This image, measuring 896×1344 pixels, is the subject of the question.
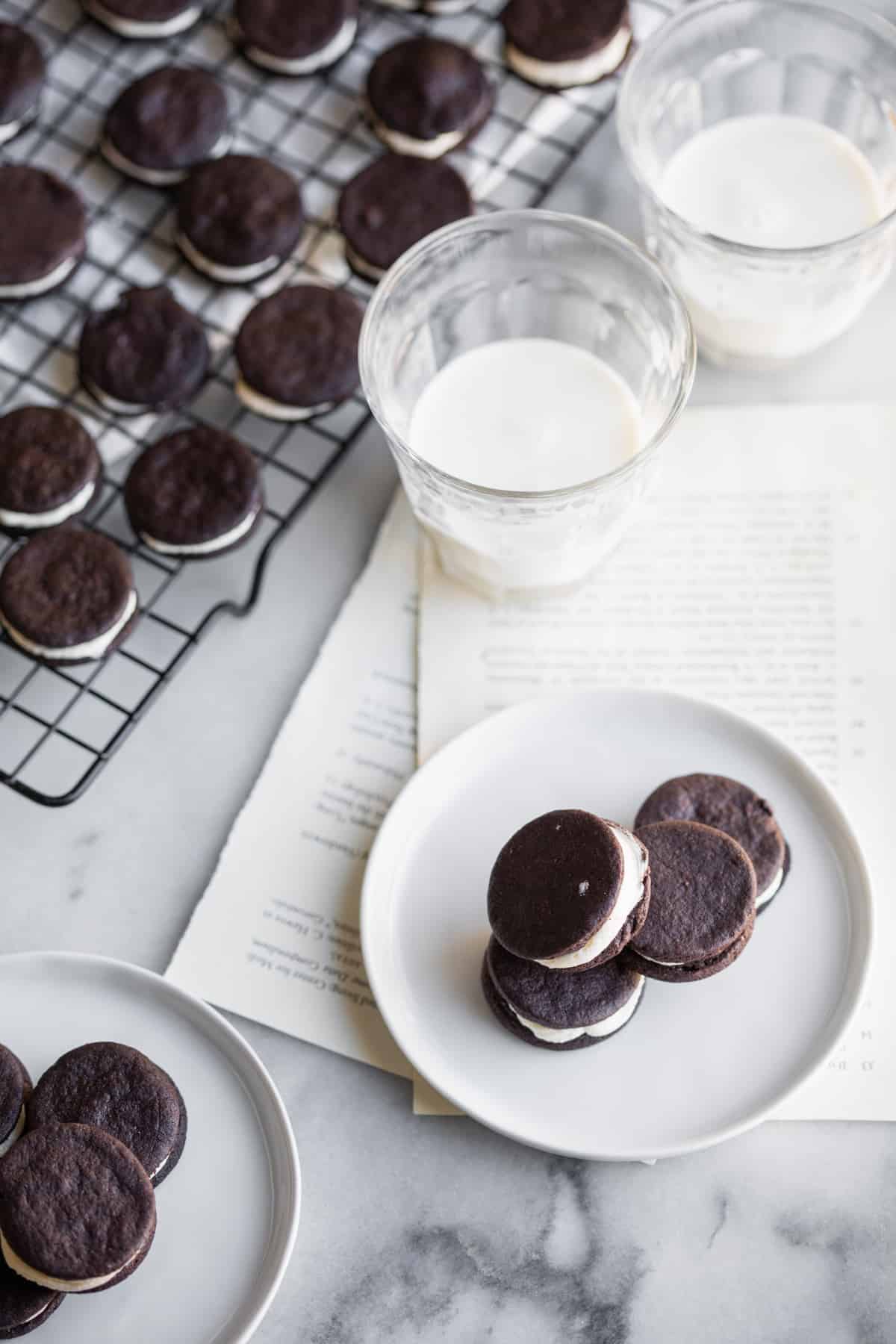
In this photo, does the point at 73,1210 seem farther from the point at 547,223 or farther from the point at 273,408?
the point at 547,223

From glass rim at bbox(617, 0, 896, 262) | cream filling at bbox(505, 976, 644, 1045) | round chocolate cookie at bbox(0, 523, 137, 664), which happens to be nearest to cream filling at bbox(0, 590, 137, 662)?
round chocolate cookie at bbox(0, 523, 137, 664)

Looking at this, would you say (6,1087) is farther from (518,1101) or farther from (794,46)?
(794,46)

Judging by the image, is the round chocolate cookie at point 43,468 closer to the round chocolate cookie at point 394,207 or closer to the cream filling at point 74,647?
the cream filling at point 74,647

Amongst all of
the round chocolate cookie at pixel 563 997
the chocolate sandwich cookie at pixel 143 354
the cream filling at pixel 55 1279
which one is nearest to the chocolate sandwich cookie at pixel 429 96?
the chocolate sandwich cookie at pixel 143 354

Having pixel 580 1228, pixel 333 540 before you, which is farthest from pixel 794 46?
pixel 580 1228

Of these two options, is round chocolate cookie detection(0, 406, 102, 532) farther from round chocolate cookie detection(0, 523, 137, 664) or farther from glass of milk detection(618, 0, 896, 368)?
glass of milk detection(618, 0, 896, 368)

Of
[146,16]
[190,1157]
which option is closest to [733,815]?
[190,1157]
